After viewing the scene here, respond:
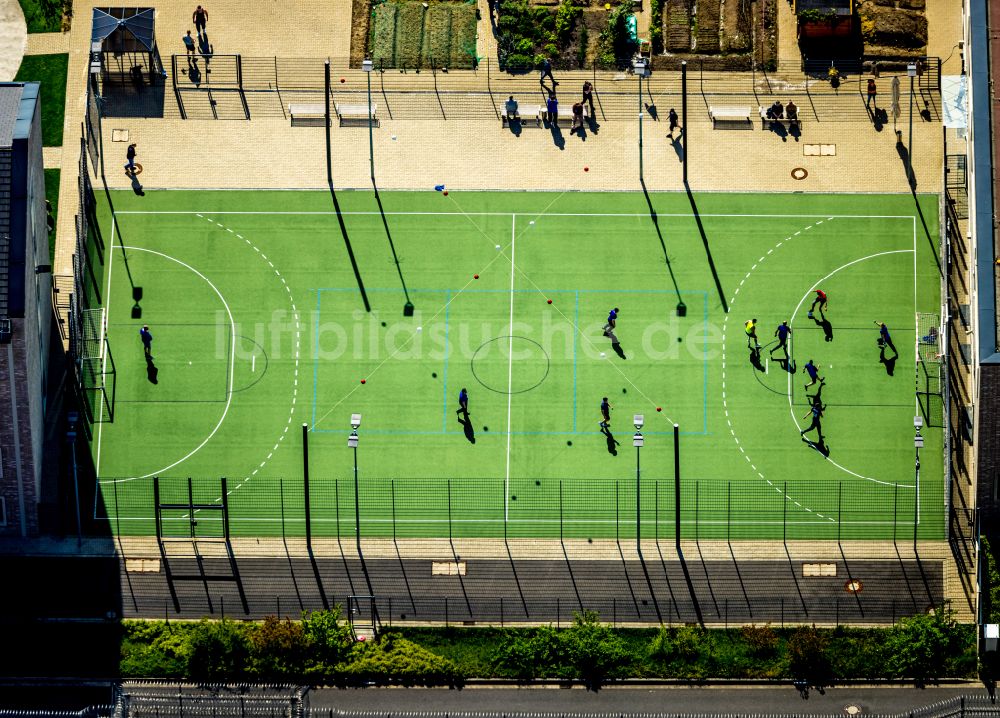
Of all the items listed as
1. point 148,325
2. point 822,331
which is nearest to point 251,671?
point 148,325

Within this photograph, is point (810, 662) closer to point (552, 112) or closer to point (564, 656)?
point (564, 656)

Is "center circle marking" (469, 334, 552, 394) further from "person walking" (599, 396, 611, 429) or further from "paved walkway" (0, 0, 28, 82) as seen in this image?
"paved walkway" (0, 0, 28, 82)

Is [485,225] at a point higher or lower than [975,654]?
higher

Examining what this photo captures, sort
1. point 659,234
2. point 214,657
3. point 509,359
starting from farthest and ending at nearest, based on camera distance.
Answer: point 659,234 → point 509,359 → point 214,657

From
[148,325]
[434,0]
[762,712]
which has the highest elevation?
[434,0]

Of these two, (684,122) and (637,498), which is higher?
(684,122)

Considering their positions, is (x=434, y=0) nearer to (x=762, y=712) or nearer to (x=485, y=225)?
(x=485, y=225)

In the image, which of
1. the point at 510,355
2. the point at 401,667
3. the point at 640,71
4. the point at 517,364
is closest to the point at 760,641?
the point at 401,667

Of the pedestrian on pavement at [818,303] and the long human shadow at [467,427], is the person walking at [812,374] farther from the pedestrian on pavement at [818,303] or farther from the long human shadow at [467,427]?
the long human shadow at [467,427]
